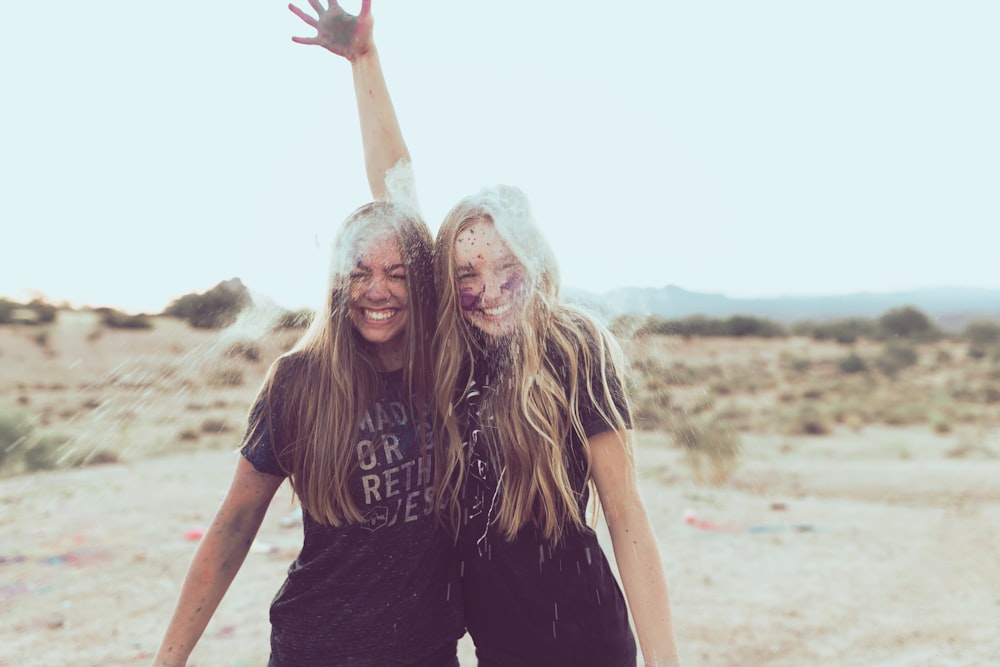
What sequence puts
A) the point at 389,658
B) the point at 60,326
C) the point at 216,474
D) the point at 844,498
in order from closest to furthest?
the point at 389,658, the point at 844,498, the point at 216,474, the point at 60,326

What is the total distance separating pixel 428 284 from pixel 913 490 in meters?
9.21

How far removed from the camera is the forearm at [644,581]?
6.07 feet

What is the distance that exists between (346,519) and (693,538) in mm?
5782

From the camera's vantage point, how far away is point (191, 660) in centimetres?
458

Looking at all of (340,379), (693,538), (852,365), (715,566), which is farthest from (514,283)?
(852,365)

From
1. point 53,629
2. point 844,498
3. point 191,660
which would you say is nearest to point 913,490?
point 844,498

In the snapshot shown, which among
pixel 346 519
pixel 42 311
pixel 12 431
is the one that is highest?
pixel 42 311

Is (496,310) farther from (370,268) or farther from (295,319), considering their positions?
(295,319)

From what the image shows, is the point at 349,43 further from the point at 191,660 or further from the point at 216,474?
the point at 216,474

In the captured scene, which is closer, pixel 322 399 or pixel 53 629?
pixel 322 399

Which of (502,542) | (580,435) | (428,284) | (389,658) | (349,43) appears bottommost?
(389,658)

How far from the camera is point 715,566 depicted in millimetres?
6293

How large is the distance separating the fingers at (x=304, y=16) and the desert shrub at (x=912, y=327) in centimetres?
3844

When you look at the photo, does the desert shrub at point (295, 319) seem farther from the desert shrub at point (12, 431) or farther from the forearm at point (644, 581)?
the desert shrub at point (12, 431)
